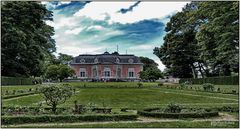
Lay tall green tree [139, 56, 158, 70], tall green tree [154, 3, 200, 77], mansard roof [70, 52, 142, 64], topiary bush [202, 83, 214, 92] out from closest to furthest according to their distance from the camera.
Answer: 1. topiary bush [202, 83, 214, 92]
2. tall green tree [154, 3, 200, 77]
3. mansard roof [70, 52, 142, 64]
4. tall green tree [139, 56, 158, 70]

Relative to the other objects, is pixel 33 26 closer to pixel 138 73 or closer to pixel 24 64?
pixel 24 64

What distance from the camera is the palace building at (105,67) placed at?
4900 centimetres

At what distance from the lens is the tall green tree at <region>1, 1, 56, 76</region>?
2769cm

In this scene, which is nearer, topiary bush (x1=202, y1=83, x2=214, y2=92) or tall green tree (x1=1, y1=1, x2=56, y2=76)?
topiary bush (x1=202, y1=83, x2=214, y2=92)

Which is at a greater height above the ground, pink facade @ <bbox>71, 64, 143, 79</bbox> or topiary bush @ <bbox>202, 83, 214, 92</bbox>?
pink facade @ <bbox>71, 64, 143, 79</bbox>

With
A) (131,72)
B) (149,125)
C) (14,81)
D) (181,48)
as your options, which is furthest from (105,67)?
(149,125)

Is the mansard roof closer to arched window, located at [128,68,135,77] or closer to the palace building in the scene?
the palace building

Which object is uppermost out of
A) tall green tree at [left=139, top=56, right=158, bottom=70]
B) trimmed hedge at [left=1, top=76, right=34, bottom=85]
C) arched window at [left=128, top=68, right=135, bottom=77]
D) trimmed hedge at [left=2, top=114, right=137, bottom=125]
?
tall green tree at [left=139, top=56, right=158, bottom=70]

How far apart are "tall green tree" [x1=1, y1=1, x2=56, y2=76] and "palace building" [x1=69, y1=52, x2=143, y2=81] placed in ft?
54.7

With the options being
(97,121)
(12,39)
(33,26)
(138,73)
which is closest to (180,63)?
(138,73)

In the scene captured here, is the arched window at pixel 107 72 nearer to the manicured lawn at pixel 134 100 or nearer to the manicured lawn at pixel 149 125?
the manicured lawn at pixel 134 100

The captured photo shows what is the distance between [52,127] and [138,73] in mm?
40142

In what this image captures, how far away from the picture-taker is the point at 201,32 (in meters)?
23.5

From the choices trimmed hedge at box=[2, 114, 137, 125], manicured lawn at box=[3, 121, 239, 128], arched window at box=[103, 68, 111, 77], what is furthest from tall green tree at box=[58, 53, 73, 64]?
manicured lawn at box=[3, 121, 239, 128]
